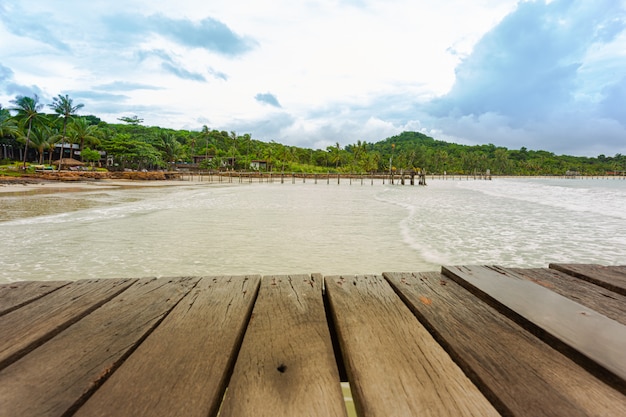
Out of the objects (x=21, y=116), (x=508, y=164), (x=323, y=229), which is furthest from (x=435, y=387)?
(x=508, y=164)

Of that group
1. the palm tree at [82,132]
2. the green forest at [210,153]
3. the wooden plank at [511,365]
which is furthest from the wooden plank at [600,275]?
the palm tree at [82,132]

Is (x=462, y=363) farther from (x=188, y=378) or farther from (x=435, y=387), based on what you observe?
(x=188, y=378)

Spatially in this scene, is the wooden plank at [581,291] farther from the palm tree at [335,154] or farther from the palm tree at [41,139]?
the palm tree at [335,154]

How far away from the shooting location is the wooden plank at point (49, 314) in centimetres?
111

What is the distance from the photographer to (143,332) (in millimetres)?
1203

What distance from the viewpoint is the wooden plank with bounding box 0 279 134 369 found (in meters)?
1.11

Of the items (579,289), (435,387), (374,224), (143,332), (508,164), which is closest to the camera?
(435,387)

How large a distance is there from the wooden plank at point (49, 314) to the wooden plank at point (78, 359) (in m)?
0.04

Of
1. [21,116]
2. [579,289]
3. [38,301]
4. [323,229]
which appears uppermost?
[21,116]

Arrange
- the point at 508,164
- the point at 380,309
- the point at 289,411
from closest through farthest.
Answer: the point at 289,411 < the point at 380,309 < the point at 508,164

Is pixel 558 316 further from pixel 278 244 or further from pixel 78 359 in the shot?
pixel 278 244

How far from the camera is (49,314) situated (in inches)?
54.2

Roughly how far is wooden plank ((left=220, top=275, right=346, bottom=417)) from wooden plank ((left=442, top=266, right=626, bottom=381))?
0.77 metres

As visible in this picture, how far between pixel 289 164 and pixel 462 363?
258 feet
